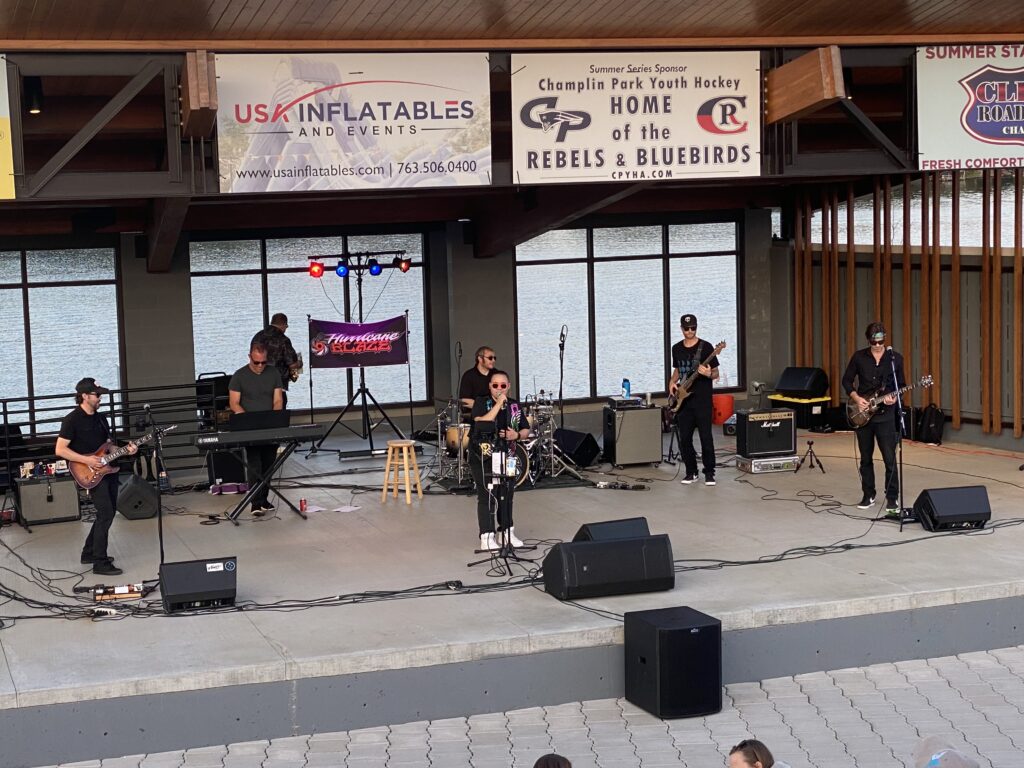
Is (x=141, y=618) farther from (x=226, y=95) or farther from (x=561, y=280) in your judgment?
(x=561, y=280)

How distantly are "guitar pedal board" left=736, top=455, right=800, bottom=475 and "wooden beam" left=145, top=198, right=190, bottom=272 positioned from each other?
6336mm

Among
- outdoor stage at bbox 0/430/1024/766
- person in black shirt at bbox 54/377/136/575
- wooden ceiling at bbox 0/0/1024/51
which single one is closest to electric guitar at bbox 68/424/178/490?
person in black shirt at bbox 54/377/136/575

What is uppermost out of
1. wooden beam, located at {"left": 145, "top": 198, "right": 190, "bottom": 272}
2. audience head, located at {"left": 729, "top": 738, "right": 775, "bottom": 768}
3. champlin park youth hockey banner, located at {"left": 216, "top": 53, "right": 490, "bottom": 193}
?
champlin park youth hockey banner, located at {"left": 216, "top": 53, "right": 490, "bottom": 193}

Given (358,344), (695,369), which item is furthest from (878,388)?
(358,344)

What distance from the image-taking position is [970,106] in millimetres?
12797

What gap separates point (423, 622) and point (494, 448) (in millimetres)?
2005

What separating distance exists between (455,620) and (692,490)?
17.1ft

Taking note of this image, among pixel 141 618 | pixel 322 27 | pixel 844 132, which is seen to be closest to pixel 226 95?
pixel 322 27

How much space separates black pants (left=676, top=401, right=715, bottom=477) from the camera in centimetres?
1382

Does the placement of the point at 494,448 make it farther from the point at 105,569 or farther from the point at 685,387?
the point at 685,387

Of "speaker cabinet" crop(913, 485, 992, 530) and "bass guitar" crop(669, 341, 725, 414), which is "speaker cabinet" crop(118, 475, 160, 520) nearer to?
"bass guitar" crop(669, 341, 725, 414)

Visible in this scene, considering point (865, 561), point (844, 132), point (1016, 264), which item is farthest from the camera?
point (844, 132)

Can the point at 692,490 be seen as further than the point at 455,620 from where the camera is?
Yes

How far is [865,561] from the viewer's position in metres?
10.5
